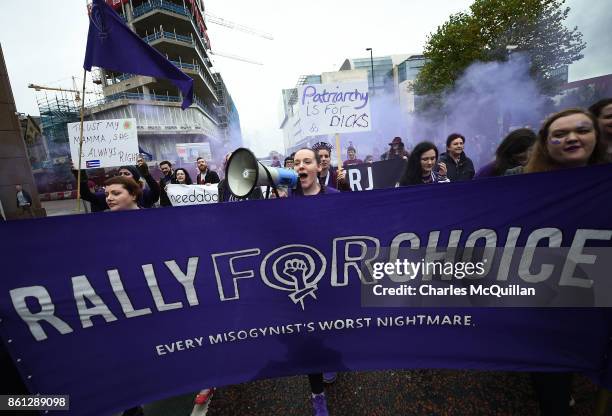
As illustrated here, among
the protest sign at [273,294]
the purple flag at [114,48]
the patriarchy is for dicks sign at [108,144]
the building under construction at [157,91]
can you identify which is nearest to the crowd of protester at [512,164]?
the protest sign at [273,294]

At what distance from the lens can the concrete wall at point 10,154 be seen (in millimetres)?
9453

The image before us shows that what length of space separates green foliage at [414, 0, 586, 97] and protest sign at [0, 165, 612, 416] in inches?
868

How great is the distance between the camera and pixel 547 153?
198 centimetres

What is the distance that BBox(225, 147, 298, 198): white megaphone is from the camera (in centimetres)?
241

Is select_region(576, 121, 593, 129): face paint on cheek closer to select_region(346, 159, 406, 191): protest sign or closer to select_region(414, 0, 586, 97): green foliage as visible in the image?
select_region(346, 159, 406, 191): protest sign

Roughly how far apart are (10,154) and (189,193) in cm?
875

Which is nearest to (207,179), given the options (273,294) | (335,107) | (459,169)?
(335,107)

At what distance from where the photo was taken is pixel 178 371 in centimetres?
180

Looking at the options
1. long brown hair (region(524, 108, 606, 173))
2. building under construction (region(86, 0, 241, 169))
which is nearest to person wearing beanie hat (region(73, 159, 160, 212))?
long brown hair (region(524, 108, 606, 173))

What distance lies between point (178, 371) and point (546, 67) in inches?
947

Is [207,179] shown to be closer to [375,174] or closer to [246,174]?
[375,174]

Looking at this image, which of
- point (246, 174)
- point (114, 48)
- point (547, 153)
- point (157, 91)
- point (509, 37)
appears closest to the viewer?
point (547, 153)

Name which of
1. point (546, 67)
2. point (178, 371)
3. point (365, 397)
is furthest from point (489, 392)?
point (546, 67)

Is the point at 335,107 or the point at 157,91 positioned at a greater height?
the point at 157,91
